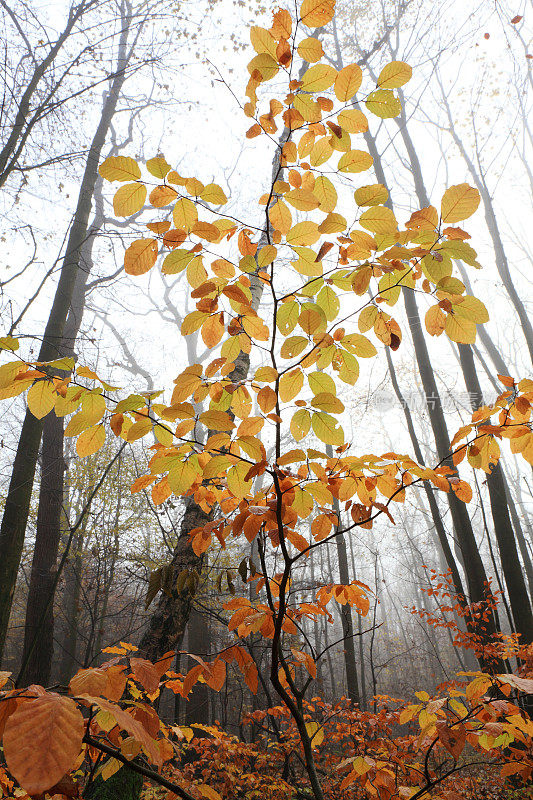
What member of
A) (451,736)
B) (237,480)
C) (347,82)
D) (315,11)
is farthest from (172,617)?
(315,11)

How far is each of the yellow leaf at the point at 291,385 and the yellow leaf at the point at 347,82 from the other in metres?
0.67

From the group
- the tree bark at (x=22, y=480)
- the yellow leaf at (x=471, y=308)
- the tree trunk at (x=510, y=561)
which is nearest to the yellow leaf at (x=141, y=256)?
the yellow leaf at (x=471, y=308)

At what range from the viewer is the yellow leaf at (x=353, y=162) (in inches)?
38.8

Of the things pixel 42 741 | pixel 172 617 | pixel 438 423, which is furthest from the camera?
pixel 438 423

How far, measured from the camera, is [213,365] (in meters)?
Answer: 1.15

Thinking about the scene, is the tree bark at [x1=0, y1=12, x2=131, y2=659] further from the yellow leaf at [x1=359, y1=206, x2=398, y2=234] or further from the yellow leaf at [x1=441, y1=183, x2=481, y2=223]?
the yellow leaf at [x1=441, y1=183, x2=481, y2=223]

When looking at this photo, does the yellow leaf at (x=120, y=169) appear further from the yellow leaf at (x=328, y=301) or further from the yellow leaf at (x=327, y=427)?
the yellow leaf at (x=327, y=427)

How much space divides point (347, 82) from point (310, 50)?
0.38 feet

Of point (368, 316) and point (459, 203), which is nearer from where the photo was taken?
point (459, 203)

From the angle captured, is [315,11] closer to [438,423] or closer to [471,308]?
[471,308]

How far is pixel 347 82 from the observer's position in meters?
0.96

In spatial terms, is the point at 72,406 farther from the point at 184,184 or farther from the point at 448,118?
the point at 448,118

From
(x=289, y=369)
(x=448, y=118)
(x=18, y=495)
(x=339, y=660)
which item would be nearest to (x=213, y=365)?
(x=289, y=369)

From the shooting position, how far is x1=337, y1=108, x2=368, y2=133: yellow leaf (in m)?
1.01
